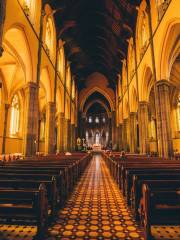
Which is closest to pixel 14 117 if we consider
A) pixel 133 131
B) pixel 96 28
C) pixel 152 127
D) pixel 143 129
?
pixel 133 131

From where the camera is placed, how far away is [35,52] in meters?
11.0

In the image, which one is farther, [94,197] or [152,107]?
[152,107]

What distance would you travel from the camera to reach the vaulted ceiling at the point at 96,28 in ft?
50.5

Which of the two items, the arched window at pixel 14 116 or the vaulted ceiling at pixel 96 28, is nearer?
the vaulted ceiling at pixel 96 28

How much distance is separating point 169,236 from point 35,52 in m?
11.2

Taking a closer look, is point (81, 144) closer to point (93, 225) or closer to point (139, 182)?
point (93, 225)

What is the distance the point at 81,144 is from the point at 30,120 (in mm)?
20475

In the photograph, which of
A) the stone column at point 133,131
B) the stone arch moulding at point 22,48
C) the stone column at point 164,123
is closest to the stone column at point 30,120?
the stone arch moulding at point 22,48

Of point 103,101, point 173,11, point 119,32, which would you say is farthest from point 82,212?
point 103,101

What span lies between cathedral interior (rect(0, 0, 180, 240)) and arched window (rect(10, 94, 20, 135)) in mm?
109

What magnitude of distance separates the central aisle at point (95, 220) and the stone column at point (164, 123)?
18.2ft

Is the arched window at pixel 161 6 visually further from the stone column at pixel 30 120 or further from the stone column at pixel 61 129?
the stone column at pixel 61 129

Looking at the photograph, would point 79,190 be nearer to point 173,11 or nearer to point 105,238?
point 105,238

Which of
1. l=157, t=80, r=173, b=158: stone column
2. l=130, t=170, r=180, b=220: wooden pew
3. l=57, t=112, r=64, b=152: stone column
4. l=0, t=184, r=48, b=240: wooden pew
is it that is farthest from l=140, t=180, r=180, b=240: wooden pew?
l=57, t=112, r=64, b=152: stone column
